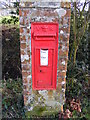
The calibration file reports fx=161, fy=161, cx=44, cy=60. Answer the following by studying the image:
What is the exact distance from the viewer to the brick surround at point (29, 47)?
228 centimetres

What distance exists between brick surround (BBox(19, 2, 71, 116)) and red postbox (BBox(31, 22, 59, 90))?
6 centimetres

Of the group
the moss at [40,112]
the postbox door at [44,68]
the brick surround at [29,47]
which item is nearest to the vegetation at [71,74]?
the moss at [40,112]

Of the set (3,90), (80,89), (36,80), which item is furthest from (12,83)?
(80,89)

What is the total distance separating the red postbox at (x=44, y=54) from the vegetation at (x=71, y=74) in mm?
706

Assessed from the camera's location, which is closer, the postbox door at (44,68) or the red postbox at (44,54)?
the red postbox at (44,54)

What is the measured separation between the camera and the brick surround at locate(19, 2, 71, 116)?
89.6 inches

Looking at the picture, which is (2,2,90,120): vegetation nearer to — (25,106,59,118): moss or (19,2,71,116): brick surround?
(25,106,59,118): moss

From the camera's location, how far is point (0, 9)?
457 cm

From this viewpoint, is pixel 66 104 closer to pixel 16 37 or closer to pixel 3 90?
pixel 3 90

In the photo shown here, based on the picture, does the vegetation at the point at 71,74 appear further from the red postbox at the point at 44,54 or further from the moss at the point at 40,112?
the red postbox at the point at 44,54

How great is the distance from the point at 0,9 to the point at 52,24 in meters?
2.77

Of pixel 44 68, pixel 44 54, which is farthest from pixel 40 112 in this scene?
pixel 44 54

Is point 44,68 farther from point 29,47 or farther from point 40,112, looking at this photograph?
point 40,112

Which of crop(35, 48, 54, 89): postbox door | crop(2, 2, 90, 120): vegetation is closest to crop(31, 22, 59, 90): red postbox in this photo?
crop(35, 48, 54, 89): postbox door
